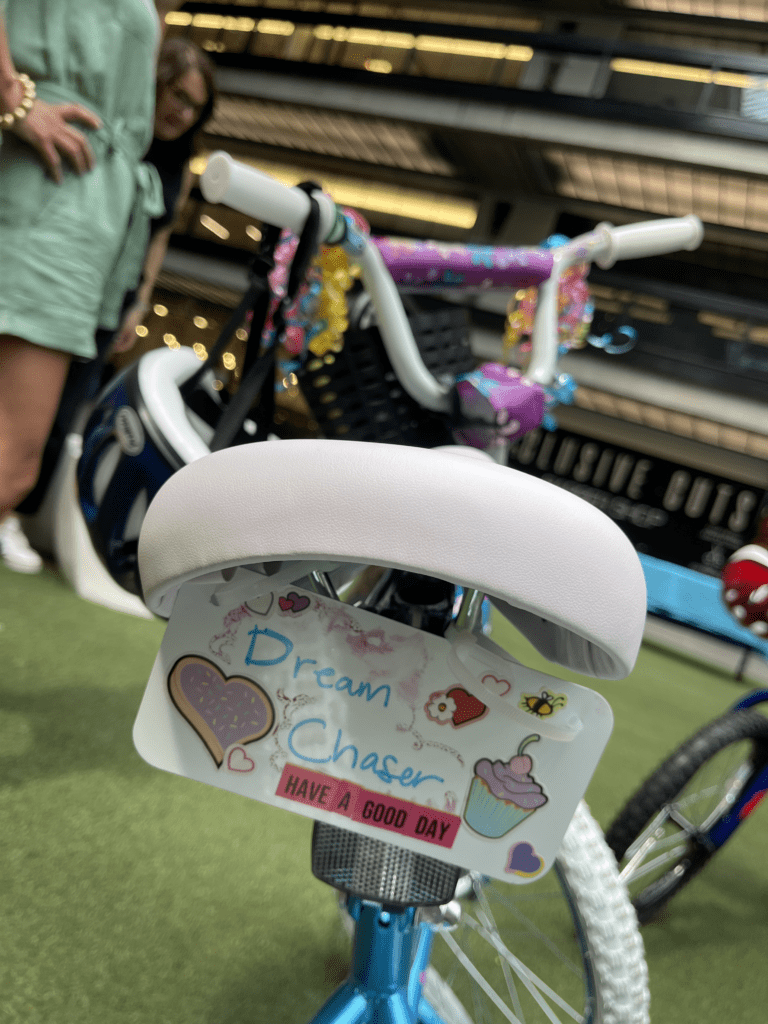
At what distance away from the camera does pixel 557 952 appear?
0.87 meters

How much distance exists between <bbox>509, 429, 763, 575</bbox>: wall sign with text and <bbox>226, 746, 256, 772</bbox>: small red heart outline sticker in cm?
654

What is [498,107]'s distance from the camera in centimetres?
611

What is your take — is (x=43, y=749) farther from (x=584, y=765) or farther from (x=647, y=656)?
(x=647, y=656)

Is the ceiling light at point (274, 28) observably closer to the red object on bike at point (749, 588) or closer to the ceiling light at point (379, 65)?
the ceiling light at point (379, 65)

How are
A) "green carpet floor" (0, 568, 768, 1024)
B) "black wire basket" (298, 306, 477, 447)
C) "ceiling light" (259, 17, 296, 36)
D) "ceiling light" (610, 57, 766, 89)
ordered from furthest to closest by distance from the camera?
1. "ceiling light" (259, 17, 296, 36)
2. "ceiling light" (610, 57, 766, 89)
3. "black wire basket" (298, 306, 477, 447)
4. "green carpet floor" (0, 568, 768, 1024)

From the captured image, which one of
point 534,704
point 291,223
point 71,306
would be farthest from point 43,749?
point 534,704

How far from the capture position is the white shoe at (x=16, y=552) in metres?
2.04

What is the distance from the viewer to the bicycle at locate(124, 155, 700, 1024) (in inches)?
13.4

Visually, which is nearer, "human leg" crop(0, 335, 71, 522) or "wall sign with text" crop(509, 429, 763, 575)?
"human leg" crop(0, 335, 71, 522)

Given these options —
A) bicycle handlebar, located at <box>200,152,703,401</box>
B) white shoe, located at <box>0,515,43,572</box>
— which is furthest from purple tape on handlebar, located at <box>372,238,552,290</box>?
white shoe, located at <box>0,515,43,572</box>

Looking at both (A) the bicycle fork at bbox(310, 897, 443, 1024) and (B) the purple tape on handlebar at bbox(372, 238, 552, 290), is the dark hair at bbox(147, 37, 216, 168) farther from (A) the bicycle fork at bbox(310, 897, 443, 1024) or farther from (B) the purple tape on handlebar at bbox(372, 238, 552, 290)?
(A) the bicycle fork at bbox(310, 897, 443, 1024)

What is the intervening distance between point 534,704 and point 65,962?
2.02ft

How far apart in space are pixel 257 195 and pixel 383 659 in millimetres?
450

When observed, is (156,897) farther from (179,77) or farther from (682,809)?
(179,77)
